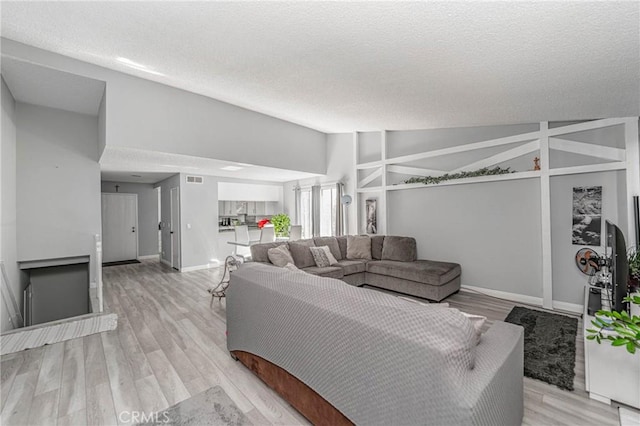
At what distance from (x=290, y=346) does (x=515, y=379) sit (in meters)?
1.32

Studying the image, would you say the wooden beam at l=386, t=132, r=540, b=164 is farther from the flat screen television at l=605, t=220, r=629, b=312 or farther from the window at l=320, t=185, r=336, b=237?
the flat screen television at l=605, t=220, r=629, b=312

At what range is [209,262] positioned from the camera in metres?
6.87

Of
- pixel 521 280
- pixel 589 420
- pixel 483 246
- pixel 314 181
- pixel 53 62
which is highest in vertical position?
pixel 53 62

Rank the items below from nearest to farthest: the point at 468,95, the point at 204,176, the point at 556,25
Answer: the point at 556,25 → the point at 468,95 → the point at 204,176

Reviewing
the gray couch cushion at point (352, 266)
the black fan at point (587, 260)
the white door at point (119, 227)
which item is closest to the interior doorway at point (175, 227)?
the white door at point (119, 227)

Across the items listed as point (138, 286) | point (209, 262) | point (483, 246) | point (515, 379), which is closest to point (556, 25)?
point (515, 379)

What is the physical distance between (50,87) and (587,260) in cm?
756

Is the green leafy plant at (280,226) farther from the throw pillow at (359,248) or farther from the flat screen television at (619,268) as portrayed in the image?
the flat screen television at (619,268)

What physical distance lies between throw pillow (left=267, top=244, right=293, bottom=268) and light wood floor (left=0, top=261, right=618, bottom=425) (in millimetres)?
1030

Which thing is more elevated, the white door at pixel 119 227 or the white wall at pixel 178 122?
the white wall at pixel 178 122

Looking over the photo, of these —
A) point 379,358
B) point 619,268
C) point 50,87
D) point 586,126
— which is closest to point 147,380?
point 379,358

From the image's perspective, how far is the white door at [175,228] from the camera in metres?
6.50

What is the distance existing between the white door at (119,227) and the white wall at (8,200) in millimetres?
3673

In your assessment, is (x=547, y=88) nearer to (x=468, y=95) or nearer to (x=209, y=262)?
(x=468, y=95)
